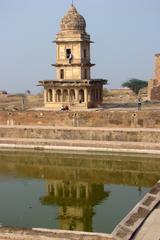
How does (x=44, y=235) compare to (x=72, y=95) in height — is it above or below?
below

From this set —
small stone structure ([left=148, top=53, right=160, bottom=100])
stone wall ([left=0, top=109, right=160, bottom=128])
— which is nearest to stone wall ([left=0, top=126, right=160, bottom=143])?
stone wall ([left=0, top=109, right=160, bottom=128])

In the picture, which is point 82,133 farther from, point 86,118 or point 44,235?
point 44,235

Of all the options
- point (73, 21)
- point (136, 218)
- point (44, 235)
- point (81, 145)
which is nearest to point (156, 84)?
point (73, 21)

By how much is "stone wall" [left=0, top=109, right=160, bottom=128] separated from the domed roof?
4.96 metres

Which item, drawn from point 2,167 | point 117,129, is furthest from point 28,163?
point 117,129

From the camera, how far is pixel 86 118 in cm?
1783

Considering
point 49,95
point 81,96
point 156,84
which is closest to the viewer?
point 81,96

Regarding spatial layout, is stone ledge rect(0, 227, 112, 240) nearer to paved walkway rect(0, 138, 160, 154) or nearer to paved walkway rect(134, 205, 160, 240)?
paved walkway rect(134, 205, 160, 240)

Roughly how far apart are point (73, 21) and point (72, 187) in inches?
433

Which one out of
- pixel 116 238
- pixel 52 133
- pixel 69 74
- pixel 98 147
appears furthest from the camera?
pixel 69 74

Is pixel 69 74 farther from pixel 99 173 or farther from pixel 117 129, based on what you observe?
pixel 99 173

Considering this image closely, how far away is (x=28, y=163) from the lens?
14859 millimetres

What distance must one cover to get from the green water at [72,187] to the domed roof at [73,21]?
752 centimetres

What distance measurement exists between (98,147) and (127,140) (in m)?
1.10
